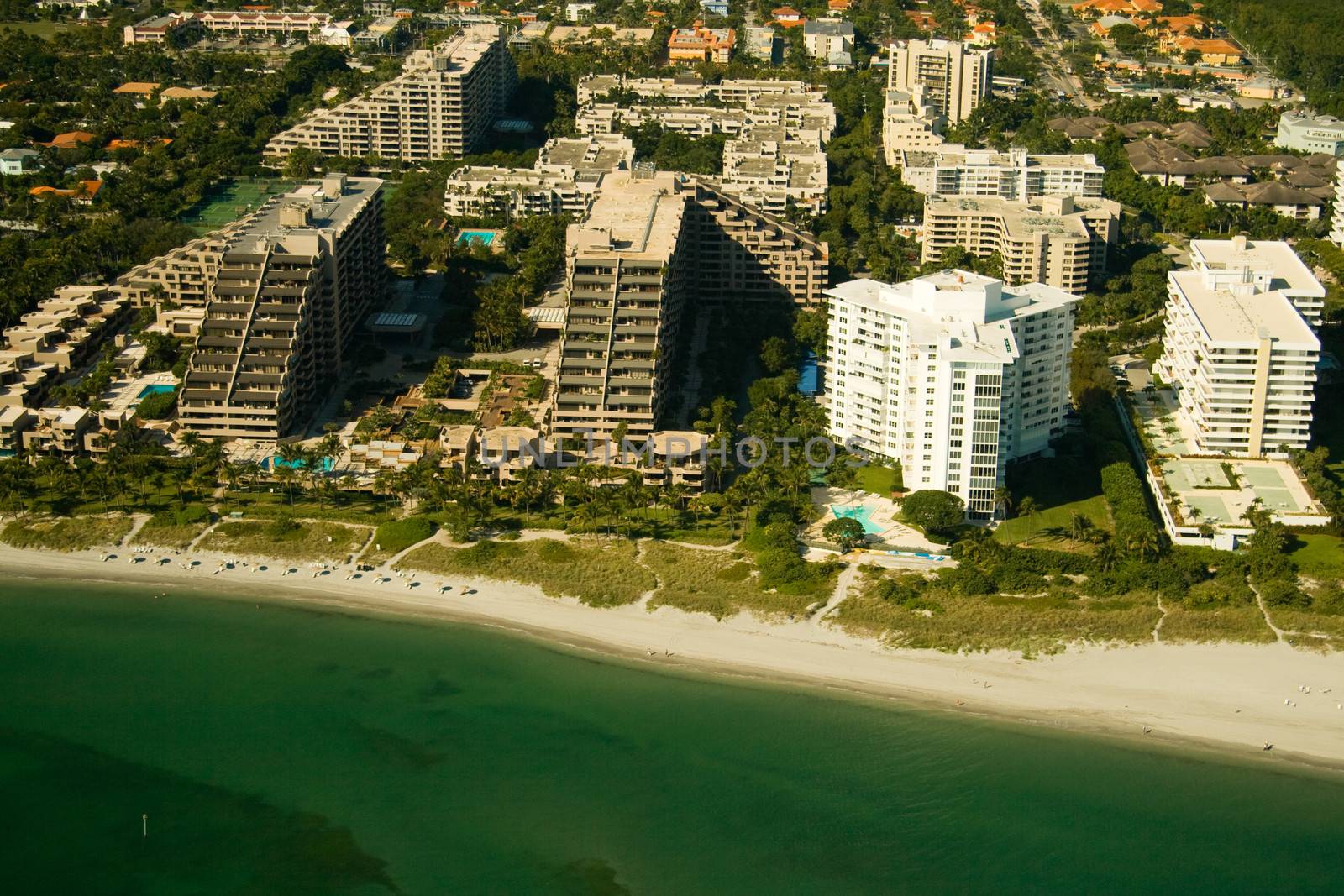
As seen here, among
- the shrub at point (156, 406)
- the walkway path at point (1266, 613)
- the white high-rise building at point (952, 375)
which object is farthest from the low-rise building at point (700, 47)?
the walkway path at point (1266, 613)

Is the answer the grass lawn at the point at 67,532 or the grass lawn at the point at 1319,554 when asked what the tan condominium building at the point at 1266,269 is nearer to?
the grass lawn at the point at 1319,554

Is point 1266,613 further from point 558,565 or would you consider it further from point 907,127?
point 907,127

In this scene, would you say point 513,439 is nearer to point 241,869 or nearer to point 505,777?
point 505,777

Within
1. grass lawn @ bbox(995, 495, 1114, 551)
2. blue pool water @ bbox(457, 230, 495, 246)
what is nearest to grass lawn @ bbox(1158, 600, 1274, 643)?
grass lawn @ bbox(995, 495, 1114, 551)

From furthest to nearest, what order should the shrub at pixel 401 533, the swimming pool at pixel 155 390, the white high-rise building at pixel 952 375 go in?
the swimming pool at pixel 155 390
the shrub at pixel 401 533
the white high-rise building at pixel 952 375

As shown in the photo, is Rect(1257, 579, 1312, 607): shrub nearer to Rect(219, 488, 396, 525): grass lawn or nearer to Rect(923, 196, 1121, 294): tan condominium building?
Rect(923, 196, 1121, 294): tan condominium building

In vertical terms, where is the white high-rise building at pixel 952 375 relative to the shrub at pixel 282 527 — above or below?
above

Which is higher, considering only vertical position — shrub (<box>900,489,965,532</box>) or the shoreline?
shrub (<box>900,489,965,532</box>)

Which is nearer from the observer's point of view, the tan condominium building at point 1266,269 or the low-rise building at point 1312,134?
the tan condominium building at point 1266,269
